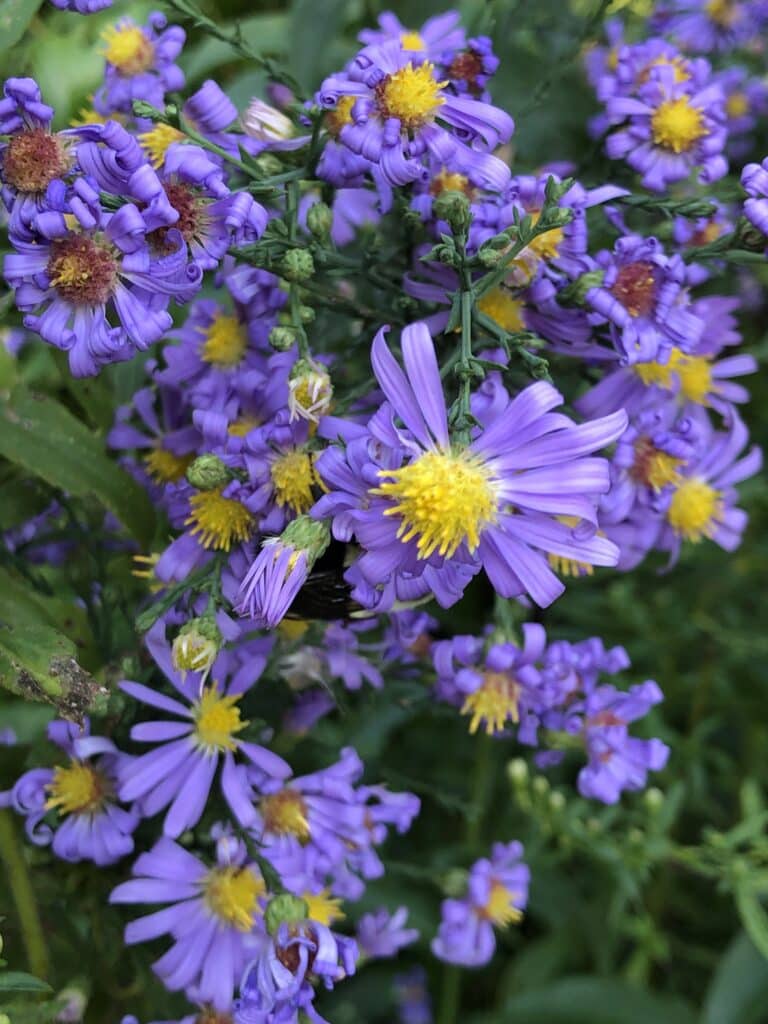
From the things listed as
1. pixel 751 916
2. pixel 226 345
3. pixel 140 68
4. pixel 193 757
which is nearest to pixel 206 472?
pixel 226 345

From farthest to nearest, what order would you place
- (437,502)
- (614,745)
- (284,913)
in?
(614,745), (284,913), (437,502)

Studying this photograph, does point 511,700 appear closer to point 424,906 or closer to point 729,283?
point 424,906

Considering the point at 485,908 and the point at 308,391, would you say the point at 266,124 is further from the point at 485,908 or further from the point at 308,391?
the point at 485,908

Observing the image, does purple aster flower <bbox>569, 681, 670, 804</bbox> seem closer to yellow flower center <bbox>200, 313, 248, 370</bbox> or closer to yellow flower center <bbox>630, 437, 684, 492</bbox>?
yellow flower center <bbox>630, 437, 684, 492</bbox>

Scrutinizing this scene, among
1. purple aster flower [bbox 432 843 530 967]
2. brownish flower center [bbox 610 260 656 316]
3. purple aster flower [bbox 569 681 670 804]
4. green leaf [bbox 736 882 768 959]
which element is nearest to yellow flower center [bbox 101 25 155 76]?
brownish flower center [bbox 610 260 656 316]

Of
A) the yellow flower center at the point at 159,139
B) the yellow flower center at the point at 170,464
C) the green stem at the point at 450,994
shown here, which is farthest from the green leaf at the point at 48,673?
the green stem at the point at 450,994

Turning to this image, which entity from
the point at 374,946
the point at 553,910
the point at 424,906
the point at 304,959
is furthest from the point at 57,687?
the point at 553,910
